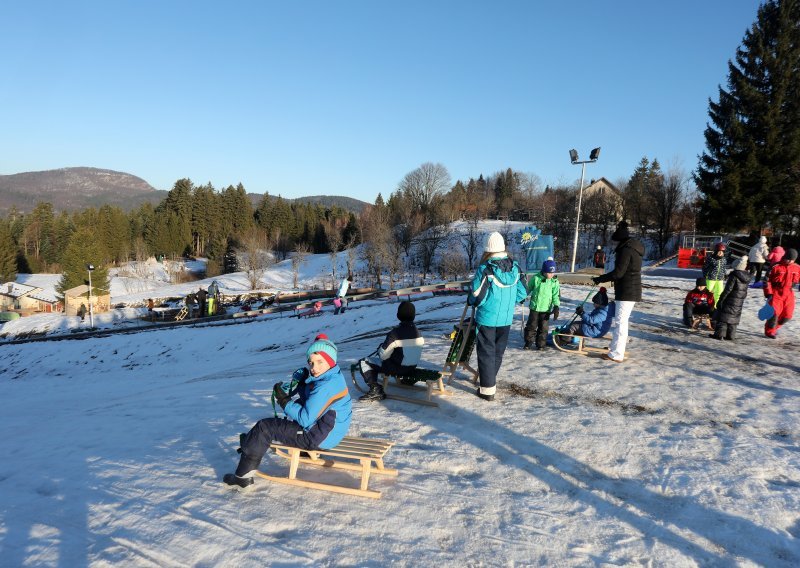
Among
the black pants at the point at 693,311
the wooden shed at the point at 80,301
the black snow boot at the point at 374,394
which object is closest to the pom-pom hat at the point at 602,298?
the black pants at the point at 693,311

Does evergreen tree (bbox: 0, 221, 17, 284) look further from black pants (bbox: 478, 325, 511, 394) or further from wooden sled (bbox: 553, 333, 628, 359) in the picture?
black pants (bbox: 478, 325, 511, 394)

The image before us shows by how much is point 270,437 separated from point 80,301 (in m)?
46.0

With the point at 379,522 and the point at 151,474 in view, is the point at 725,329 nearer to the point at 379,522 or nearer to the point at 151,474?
the point at 379,522

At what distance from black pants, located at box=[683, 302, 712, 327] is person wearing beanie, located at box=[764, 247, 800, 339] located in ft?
3.89

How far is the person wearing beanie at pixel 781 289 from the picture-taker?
31.4 ft

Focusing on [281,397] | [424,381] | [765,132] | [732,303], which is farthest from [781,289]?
[765,132]

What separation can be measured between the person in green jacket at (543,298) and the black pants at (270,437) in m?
5.84

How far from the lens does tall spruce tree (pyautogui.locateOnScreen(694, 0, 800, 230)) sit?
3136 cm

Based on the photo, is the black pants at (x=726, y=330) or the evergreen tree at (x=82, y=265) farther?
the evergreen tree at (x=82, y=265)

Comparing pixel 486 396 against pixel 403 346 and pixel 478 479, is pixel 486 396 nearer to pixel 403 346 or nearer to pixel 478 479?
pixel 403 346

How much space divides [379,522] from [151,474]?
8.54 feet

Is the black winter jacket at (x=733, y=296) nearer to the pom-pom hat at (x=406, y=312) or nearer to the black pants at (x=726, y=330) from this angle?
the black pants at (x=726, y=330)

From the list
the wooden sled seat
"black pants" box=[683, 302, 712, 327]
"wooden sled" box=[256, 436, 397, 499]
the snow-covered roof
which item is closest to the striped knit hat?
"wooden sled" box=[256, 436, 397, 499]

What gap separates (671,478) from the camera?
4625 mm
